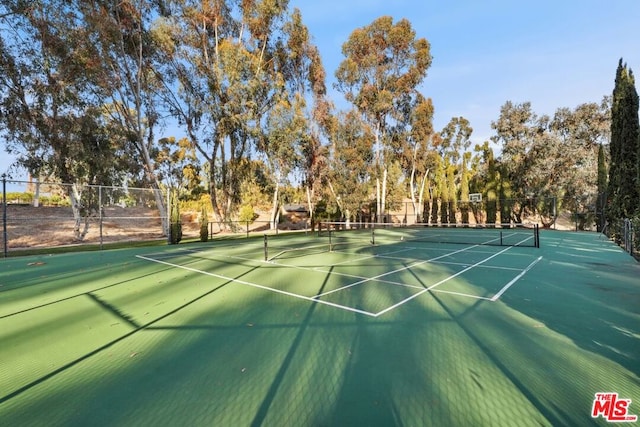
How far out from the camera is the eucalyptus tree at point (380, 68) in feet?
81.8

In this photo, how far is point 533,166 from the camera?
24.5 metres

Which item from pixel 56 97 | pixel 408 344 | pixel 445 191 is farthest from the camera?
pixel 445 191

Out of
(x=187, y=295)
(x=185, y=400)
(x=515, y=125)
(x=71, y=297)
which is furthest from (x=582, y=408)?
(x=515, y=125)

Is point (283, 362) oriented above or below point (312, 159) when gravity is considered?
below

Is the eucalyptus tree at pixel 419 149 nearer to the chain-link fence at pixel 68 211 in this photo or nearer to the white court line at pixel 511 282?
the chain-link fence at pixel 68 211

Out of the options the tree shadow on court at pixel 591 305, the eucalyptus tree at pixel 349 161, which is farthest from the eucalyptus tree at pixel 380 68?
the tree shadow on court at pixel 591 305

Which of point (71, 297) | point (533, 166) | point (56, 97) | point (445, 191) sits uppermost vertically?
point (56, 97)

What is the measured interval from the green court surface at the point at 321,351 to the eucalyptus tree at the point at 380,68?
2162 centimetres

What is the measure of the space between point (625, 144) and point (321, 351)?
1688 cm

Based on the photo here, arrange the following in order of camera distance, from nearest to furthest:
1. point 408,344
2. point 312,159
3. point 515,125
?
point 408,344
point 312,159
point 515,125

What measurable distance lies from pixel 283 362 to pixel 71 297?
5.09 m

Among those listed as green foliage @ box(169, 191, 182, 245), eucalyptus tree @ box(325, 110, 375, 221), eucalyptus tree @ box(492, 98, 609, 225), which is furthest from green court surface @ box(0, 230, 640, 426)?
eucalyptus tree @ box(492, 98, 609, 225)

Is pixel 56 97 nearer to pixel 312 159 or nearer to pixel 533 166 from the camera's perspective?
pixel 312 159

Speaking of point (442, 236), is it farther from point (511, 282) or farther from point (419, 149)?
point (419, 149)
